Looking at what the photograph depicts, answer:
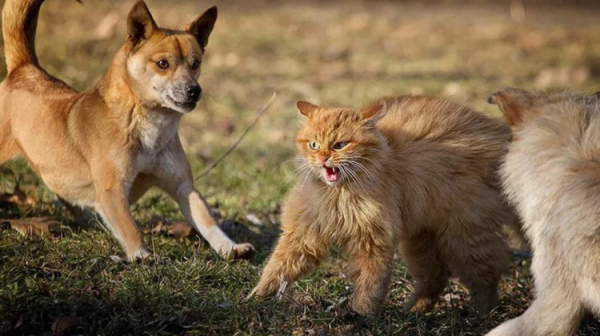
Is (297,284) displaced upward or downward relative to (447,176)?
downward

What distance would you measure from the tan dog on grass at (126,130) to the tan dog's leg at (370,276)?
112cm

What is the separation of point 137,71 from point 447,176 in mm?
2112

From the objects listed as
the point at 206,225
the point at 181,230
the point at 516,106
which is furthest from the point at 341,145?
the point at 181,230

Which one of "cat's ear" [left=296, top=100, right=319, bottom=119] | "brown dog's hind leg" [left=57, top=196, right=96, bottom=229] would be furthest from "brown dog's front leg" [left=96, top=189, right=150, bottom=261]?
"cat's ear" [left=296, top=100, right=319, bottom=119]

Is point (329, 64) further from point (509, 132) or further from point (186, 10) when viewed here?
point (509, 132)

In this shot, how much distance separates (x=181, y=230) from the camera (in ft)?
19.8

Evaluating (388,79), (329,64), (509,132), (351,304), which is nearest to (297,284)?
(351,304)

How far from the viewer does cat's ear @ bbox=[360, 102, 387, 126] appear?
4.83 meters

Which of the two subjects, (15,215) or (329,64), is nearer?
(15,215)

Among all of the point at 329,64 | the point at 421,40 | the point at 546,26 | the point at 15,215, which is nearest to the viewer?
the point at 15,215

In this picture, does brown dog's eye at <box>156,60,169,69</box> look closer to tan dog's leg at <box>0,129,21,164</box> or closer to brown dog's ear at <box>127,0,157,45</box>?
brown dog's ear at <box>127,0,157,45</box>

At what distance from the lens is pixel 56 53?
39.3 feet

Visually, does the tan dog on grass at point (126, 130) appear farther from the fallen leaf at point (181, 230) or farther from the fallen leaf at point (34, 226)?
the fallen leaf at point (34, 226)

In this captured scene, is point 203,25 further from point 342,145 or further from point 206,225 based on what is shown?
point 342,145
